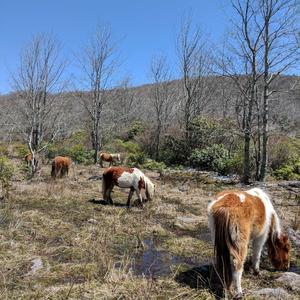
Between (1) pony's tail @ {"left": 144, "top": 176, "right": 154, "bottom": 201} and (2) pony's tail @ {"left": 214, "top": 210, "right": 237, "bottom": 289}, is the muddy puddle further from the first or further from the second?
(1) pony's tail @ {"left": 144, "top": 176, "right": 154, "bottom": 201}

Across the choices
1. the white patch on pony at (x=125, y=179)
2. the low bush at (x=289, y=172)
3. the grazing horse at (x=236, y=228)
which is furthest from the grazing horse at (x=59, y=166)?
the grazing horse at (x=236, y=228)

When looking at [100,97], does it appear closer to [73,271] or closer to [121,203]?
[121,203]

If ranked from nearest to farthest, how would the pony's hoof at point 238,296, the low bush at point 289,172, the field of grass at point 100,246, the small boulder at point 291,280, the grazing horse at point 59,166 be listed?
the pony's hoof at point 238,296 → the field of grass at point 100,246 → the small boulder at point 291,280 → the grazing horse at point 59,166 → the low bush at point 289,172

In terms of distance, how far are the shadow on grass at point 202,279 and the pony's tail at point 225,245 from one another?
26 centimetres

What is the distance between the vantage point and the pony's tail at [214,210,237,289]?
5422 mm

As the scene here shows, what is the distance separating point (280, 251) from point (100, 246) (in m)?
3.11

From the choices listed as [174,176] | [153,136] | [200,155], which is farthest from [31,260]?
[153,136]

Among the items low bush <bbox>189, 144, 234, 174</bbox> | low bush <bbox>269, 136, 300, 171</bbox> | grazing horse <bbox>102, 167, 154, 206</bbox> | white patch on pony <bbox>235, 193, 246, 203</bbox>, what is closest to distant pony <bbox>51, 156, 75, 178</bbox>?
grazing horse <bbox>102, 167, 154, 206</bbox>

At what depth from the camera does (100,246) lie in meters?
7.39

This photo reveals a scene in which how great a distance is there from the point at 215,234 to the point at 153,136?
85.6ft

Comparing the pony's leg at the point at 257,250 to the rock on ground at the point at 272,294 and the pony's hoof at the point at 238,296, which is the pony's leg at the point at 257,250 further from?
the pony's hoof at the point at 238,296

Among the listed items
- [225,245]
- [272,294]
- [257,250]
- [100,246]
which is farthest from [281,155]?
[225,245]

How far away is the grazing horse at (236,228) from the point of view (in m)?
5.42

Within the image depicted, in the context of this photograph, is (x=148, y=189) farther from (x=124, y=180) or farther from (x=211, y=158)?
(x=211, y=158)
